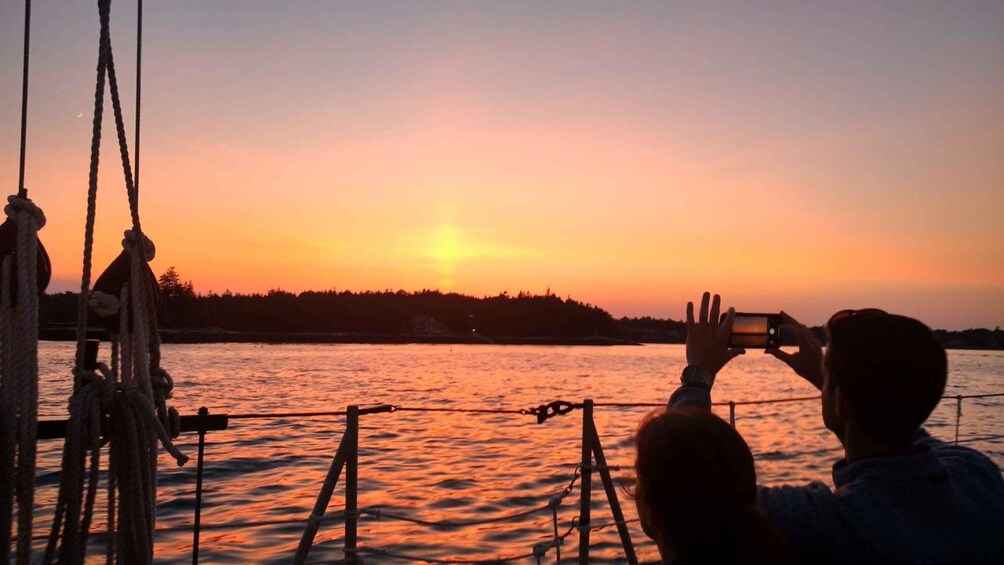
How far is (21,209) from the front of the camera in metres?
2.50

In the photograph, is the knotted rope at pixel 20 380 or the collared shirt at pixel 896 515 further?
the knotted rope at pixel 20 380

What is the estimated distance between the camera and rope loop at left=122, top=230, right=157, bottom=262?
2.71 metres

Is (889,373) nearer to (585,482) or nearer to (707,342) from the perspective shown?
(707,342)

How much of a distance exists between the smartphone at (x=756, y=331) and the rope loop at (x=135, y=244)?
196 cm

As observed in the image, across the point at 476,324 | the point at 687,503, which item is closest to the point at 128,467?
the point at 687,503

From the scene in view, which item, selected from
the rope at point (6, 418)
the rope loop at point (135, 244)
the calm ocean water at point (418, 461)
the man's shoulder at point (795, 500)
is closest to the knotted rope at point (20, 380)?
the rope at point (6, 418)

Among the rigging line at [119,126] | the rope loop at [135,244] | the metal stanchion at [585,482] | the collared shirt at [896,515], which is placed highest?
the rigging line at [119,126]

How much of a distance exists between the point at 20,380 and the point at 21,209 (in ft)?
1.76

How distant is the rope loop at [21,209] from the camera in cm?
249

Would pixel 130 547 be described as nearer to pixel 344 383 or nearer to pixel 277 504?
pixel 277 504

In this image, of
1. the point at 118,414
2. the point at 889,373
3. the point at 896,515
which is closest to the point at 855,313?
the point at 889,373

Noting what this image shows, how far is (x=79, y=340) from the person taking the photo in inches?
99.9

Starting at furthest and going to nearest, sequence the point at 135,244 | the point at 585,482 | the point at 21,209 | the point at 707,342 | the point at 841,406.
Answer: the point at 585,482
the point at 135,244
the point at 21,209
the point at 707,342
the point at 841,406

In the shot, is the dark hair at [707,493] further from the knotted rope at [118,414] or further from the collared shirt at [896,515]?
the knotted rope at [118,414]
